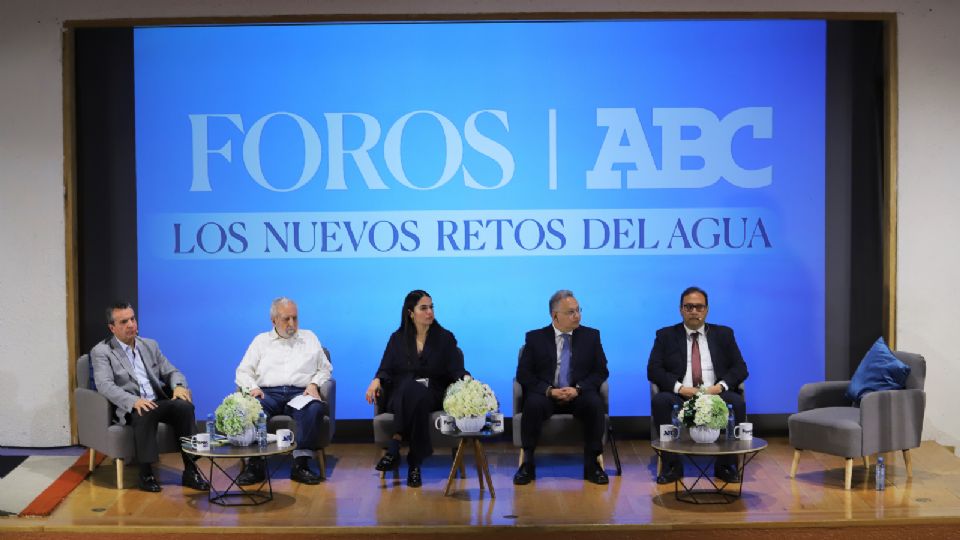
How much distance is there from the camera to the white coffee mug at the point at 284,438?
6.44m

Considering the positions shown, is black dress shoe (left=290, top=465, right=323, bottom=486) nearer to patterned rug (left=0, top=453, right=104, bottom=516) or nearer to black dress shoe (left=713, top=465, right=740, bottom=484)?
patterned rug (left=0, top=453, right=104, bottom=516)

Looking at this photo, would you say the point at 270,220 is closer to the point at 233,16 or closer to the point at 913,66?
the point at 233,16

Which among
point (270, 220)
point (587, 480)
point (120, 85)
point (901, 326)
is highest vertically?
point (120, 85)

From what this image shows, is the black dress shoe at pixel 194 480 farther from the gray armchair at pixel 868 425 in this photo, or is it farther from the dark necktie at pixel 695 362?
the gray armchair at pixel 868 425

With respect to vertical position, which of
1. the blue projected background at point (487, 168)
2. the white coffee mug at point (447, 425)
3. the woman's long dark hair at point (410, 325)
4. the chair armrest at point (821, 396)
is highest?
the blue projected background at point (487, 168)

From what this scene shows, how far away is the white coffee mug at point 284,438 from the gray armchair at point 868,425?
9.07ft

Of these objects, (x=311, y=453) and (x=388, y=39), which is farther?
(x=388, y=39)

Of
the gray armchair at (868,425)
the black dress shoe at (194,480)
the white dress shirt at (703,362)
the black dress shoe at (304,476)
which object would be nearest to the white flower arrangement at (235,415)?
the black dress shoe at (194,480)

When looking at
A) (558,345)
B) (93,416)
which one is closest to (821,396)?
(558,345)

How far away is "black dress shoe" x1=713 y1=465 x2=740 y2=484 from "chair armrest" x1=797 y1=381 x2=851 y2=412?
70 centimetres

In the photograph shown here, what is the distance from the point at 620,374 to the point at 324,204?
2.24 metres

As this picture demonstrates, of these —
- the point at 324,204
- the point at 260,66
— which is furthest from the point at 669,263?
the point at 260,66

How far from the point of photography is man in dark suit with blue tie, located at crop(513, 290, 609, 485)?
22.5ft

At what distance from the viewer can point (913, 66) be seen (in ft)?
25.7
